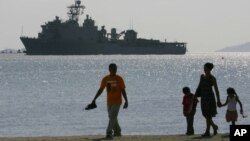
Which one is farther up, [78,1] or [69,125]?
[78,1]

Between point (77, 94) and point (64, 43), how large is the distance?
134 metres

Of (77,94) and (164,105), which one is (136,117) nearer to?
(164,105)

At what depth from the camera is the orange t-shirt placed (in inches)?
539

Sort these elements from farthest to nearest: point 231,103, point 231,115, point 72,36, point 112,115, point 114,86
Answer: point 72,36 → point 231,115 → point 231,103 → point 112,115 → point 114,86

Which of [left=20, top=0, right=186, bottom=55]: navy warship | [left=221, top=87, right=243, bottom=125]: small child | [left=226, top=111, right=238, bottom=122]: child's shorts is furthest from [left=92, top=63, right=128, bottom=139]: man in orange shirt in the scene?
[left=20, top=0, right=186, bottom=55]: navy warship

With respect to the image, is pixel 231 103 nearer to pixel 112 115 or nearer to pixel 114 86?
pixel 112 115

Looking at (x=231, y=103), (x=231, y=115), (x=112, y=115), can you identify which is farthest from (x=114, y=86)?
(x=231, y=115)

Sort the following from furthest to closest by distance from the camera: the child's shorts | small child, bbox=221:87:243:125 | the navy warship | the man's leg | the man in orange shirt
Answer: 1. the navy warship
2. the child's shorts
3. small child, bbox=221:87:243:125
4. the man's leg
5. the man in orange shirt

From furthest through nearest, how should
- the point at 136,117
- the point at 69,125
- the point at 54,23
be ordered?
1. the point at 54,23
2. the point at 136,117
3. the point at 69,125

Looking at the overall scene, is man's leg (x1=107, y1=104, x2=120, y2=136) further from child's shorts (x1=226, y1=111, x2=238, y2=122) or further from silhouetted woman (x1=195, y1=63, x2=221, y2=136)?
child's shorts (x1=226, y1=111, x2=238, y2=122)

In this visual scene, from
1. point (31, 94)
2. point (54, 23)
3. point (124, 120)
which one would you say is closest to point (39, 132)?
point (124, 120)

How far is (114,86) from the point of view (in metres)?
13.7

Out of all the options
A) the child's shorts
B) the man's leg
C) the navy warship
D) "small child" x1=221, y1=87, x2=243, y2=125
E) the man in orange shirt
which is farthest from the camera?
the navy warship

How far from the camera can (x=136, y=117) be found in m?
36.8
